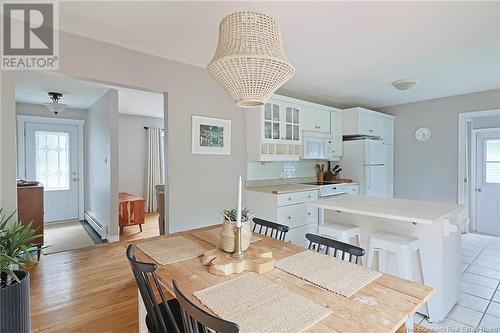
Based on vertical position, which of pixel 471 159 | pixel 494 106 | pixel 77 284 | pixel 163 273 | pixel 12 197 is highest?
pixel 494 106

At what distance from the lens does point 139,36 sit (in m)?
2.36

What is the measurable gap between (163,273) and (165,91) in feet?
6.98

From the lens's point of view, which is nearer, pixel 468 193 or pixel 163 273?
pixel 163 273

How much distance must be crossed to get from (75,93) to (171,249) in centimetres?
401

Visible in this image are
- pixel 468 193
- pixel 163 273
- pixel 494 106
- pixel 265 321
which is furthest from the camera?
pixel 468 193

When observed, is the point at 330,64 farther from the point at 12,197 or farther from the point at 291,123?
the point at 12,197

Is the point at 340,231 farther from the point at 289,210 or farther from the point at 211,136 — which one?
the point at 211,136

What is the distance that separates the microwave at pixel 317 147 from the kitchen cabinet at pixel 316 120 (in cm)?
12

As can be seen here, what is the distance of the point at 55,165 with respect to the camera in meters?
5.46

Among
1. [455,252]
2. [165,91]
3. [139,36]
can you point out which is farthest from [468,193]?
[139,36]

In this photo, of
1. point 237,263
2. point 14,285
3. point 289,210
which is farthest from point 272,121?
point 14,285

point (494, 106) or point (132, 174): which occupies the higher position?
point (494, 106)

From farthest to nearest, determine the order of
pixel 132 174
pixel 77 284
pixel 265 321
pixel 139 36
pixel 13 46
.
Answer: pixel 132 174, pixel 77 284, pixel 139 36, pixel 13 46, pixel 265 321

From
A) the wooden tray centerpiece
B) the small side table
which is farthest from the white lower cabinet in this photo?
the small side table
